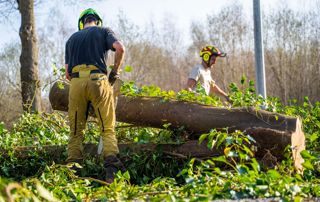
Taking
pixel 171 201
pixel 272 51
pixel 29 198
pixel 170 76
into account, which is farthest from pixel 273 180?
pixel 170 76

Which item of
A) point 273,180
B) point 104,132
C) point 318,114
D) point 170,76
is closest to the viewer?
point 273,180

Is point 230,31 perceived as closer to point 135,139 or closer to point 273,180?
point 135,139

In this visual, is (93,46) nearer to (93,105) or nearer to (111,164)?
(93,105)

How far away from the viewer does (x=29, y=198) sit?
2250 millimetres

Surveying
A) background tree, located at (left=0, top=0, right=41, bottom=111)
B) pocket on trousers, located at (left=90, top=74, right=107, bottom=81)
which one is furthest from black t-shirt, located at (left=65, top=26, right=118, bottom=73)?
background tree, located at (left=0, top=0, right=41, bottom=111)

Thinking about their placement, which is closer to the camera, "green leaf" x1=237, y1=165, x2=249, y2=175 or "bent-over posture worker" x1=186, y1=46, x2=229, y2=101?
"green leaf" x1=237, y1=165, x2=249, y2=175

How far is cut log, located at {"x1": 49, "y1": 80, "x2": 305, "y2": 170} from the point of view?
5.29m

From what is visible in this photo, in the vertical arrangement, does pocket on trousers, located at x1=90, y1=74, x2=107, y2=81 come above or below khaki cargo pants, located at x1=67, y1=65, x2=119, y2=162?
above

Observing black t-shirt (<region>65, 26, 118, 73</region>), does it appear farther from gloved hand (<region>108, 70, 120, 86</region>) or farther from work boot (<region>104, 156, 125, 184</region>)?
work boot (<region>104, 156, 125, 184</region>)

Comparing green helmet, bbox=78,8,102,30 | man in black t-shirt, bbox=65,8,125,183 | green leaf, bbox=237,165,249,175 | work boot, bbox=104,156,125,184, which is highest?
green helmet, bbox=78,8,102,30

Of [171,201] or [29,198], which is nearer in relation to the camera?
[29,198]

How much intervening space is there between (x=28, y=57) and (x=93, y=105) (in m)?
6.09

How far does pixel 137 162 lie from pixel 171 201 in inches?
126

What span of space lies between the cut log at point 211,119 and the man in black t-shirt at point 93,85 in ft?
1.54
